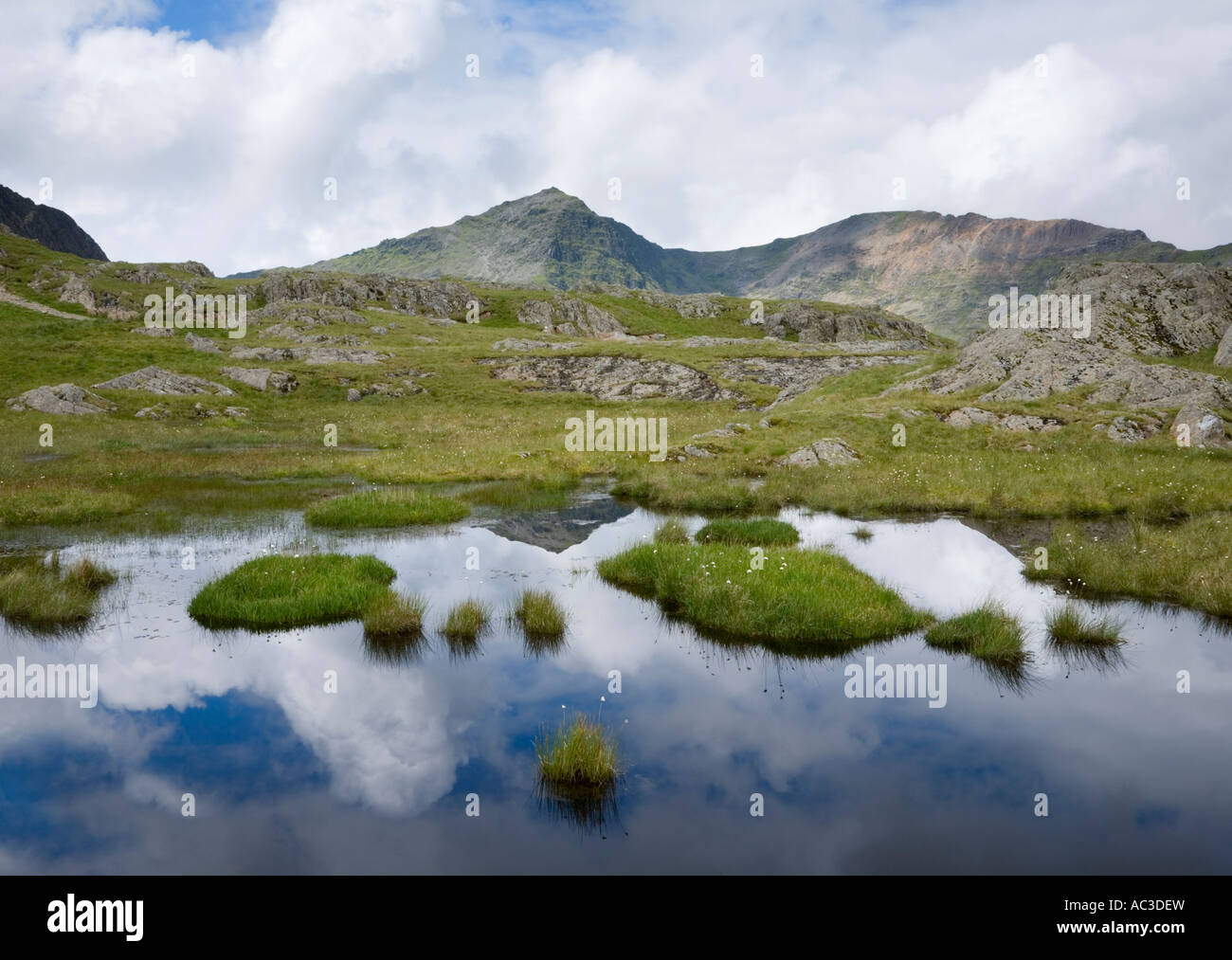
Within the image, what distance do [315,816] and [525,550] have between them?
13.7 metres

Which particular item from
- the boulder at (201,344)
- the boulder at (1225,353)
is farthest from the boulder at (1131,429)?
the boulder at (201,344)

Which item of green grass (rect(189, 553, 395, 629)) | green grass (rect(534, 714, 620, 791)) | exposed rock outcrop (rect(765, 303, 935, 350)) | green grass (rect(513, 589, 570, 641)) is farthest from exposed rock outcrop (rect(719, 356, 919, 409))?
green grass (rect(534, 714, 620, 791))

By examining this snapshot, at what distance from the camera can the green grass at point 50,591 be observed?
15688 millimetres

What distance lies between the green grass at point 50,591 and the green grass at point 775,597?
12.4m

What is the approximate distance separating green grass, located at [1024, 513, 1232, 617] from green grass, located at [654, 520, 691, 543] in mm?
9597

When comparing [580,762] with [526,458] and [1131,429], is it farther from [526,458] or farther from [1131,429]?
[1131,429]

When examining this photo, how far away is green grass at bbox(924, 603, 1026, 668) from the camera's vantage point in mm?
13734

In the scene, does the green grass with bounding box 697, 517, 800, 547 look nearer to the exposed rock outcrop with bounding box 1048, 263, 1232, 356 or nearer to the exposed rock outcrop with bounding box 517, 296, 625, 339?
the exposed rock outcrop with bounding box 1048, 263, 1232, 356

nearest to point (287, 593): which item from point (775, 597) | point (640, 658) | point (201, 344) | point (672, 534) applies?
point (640, 658)

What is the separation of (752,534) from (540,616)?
29.8 ft

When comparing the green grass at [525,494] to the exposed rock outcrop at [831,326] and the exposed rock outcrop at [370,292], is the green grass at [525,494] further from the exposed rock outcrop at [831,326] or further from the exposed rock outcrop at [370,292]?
the exposed rock outcrop at [831,326]

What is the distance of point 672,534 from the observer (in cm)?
2273

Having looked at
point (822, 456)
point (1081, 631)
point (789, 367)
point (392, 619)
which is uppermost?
point (789, 367)
